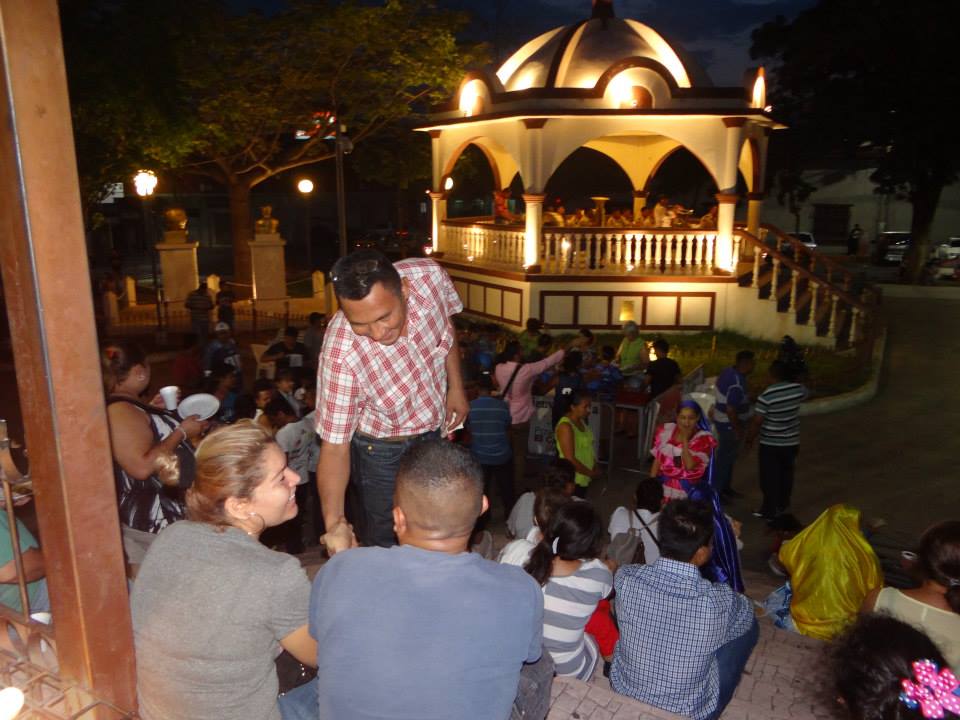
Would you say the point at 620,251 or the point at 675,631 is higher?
the point at 620,251

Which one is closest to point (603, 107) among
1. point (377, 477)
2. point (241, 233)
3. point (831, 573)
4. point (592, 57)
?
point (592, 57)

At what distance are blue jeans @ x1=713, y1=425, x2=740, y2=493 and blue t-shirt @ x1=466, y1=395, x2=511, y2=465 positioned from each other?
237 centimetres

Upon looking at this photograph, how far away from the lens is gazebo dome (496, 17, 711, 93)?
1631 centimetres

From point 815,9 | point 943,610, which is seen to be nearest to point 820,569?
point 943,610

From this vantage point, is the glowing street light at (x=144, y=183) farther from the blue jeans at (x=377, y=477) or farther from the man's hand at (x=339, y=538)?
the man's hand at (x=339, y=538)

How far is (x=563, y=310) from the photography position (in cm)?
1619

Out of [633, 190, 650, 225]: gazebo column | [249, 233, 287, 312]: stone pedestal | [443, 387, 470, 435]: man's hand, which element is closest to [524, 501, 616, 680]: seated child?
[443, 387, 470, 435]: man's hand

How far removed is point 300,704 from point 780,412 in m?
5.82

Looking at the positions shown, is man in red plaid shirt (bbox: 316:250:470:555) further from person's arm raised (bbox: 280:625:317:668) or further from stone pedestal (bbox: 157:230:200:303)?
stone pedestal (bbox: 157:230:200:303)

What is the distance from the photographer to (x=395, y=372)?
298cm

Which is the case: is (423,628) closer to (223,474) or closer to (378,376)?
(223,474)

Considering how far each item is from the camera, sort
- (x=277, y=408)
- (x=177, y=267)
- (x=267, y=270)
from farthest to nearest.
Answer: (x=267, y=270), (x=177, y=267), (x=277, y=408)

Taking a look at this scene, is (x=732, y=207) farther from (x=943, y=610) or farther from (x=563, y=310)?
(x=943, y=610)

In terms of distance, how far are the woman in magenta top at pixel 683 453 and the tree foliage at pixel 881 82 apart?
18.0 metres
